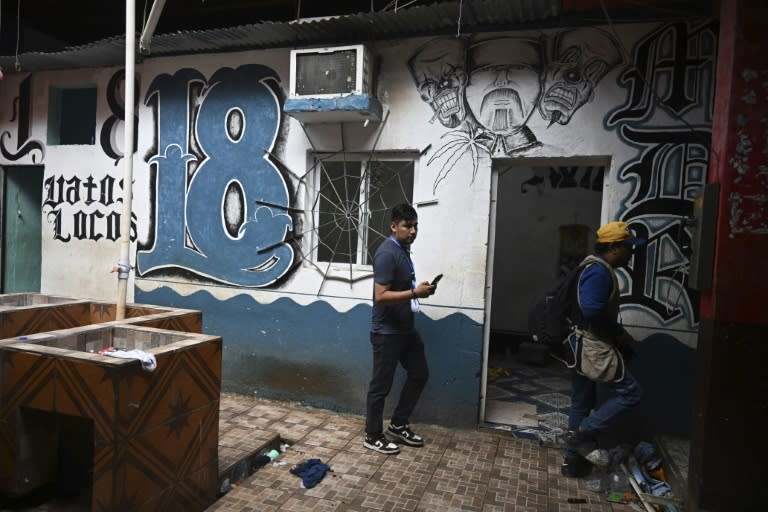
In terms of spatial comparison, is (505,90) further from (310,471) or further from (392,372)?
(310,471)

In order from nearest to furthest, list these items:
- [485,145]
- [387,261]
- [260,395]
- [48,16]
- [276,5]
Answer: [387,261], [485,145], [260,395], [276,5], [48,16]

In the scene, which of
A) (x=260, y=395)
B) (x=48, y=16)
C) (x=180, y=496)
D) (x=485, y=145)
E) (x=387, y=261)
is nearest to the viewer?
(x=180, y=496)

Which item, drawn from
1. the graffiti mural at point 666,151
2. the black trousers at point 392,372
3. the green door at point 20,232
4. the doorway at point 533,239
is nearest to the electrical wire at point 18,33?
the green door at point 20,232

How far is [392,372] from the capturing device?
162 inches

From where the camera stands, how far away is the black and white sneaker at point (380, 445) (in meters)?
4.13

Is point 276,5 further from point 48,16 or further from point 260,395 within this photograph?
point 260,395

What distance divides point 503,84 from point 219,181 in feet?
10.0

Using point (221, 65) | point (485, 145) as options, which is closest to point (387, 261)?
point (485, 145)

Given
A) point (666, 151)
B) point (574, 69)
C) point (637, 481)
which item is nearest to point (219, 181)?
point (574, 69)

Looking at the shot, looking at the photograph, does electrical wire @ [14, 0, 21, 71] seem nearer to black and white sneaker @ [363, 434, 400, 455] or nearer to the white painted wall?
the white painted wall

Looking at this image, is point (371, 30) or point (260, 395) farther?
point (260, 395)

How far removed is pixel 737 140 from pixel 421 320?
278cm

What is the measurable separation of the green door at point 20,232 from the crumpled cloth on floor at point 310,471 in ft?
16.0

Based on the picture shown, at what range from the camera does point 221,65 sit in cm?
540
